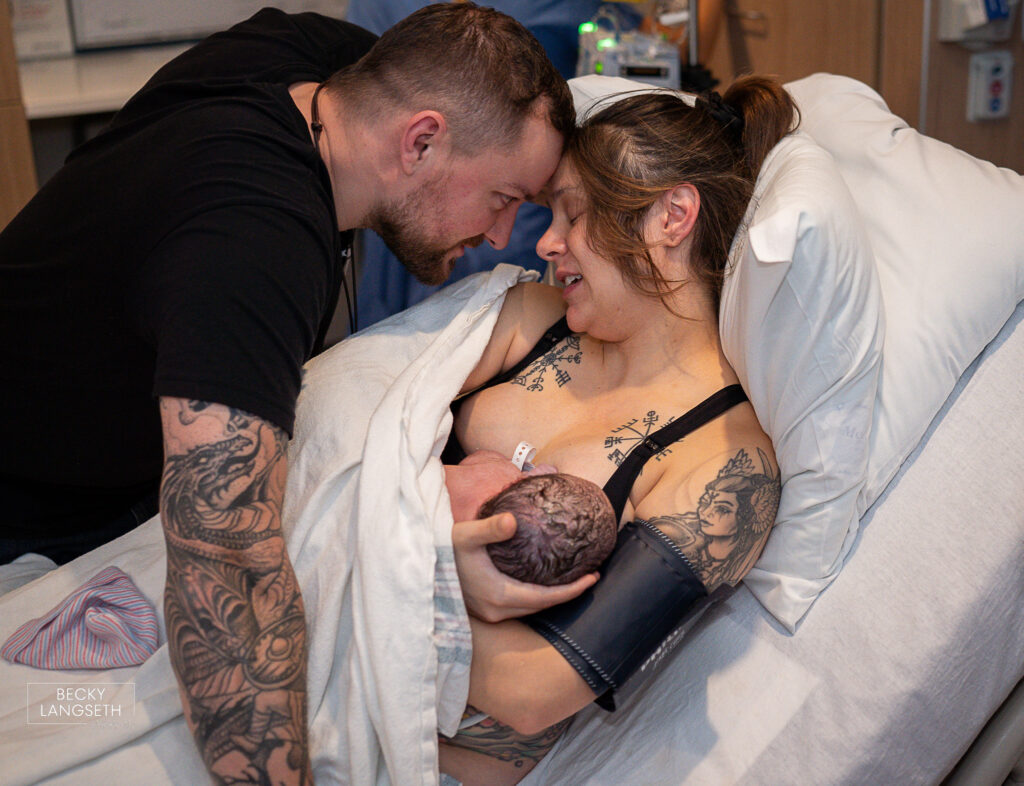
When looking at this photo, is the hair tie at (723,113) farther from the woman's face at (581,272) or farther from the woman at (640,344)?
the woman's face at (581,272)

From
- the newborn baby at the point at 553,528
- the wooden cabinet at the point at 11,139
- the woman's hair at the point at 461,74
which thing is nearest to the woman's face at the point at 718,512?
the newborn baby at the point at 553,528

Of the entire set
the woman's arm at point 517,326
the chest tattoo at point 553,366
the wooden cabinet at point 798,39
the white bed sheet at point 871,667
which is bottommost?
the white bed sheet at point 871,667

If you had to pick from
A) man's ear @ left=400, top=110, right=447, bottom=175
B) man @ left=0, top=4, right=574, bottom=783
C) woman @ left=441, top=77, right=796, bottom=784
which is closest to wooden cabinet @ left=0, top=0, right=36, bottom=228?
man @ left=0, top=4, right=574, bottom=783

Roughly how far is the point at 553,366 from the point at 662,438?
293 millimetres

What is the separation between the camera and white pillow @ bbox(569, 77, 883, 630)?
48.1 inches

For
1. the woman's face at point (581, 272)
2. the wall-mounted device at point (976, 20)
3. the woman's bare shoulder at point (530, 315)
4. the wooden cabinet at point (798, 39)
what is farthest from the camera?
the wooden cabinet at point (798, 39)

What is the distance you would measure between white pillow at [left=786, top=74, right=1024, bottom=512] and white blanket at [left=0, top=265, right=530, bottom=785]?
65 cm

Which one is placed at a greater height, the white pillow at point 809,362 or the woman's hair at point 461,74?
the woman's hair at point 461,74

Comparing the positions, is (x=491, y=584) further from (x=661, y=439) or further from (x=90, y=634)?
(x=90, y=634)

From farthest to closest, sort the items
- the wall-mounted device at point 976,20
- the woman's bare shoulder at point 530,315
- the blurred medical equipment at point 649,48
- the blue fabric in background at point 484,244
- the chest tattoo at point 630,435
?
the blurred medical equipment at point 649,48 < the wall-mounted device at point 976,20 < the blue fabric in background at point 484,244 < the woman's bare shoulder at point 530,315 < the chest tattoo at point 630,435

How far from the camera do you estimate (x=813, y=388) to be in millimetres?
1271

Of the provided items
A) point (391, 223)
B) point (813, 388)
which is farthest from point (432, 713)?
point (391, 223)

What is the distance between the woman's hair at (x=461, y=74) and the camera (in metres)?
1.44

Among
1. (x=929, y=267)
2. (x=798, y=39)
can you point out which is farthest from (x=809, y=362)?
(x=798, y=39)
